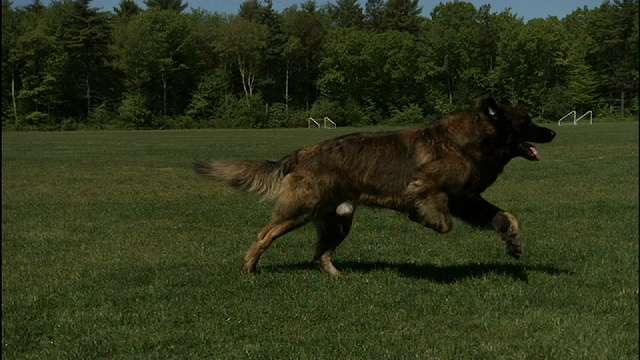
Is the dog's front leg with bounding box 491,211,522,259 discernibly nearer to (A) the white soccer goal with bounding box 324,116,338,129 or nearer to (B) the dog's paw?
(B) the dog's paw

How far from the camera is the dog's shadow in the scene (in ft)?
22.1

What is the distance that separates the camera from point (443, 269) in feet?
23.6

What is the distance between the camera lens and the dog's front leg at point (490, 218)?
660cm

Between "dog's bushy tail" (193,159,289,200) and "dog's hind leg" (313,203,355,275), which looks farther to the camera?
"dog's hind leg" (313,203,355,275)

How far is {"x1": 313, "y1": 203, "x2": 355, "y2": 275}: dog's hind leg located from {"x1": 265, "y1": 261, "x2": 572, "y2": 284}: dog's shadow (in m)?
0.23

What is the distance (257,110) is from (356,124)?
11.6 m

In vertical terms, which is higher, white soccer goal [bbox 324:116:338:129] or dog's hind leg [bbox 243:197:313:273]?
dog's hind leg [bbox 243:197:313:273]

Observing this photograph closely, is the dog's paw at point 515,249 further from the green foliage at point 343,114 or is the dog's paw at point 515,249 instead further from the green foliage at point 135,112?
the green foliage at point 343,114

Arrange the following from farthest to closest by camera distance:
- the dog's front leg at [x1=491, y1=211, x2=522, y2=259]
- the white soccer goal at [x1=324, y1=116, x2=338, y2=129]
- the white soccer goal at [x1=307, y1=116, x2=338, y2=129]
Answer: the white soccer goal at [x1=307, y1=116, x2=338, y2=129] → the white soccer goal at [x1=324, y1=116, x2=338, y2=129] → the dog's front leg at [x1=491, y1=211, x2=522, y2=259]

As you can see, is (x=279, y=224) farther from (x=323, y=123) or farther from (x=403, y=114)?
(x=323, y=123)

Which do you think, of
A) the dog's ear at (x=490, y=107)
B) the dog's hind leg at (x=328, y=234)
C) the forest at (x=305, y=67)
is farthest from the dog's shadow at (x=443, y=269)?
the forest at (x=305, y=67)

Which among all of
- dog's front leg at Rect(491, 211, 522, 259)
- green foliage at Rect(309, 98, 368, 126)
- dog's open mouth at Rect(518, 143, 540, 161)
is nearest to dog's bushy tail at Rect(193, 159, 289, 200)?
dog's front leg at Rect(491, 211, 522, 259)

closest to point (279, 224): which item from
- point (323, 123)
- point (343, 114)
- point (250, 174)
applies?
point (250, 174)

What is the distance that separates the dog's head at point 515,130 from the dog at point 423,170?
1 cm
